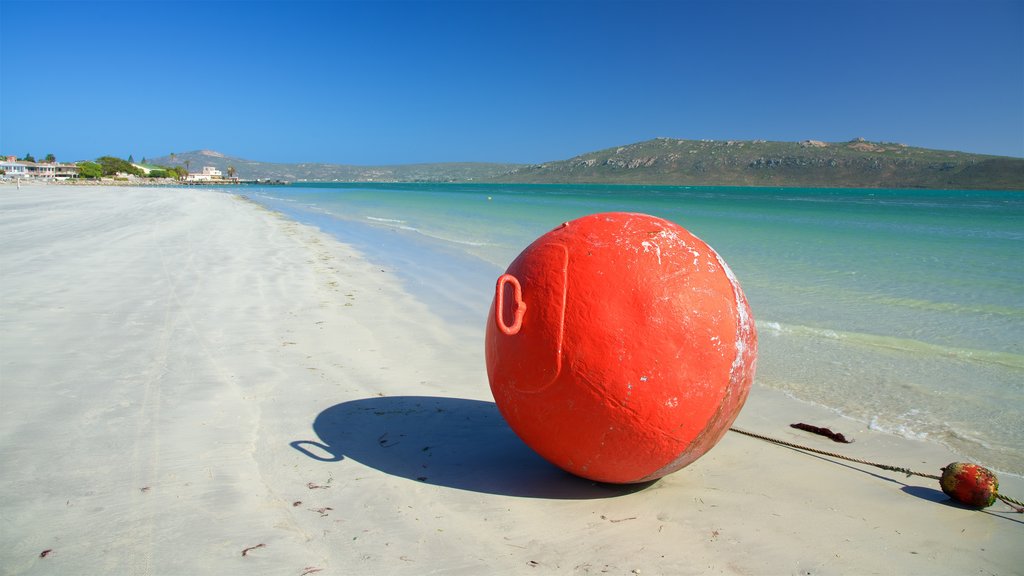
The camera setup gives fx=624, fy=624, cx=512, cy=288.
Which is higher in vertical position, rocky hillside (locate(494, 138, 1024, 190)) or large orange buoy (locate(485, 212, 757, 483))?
rocky hillside (locate(494, 138, 1024, 190))

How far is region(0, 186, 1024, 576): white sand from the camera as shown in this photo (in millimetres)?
3014

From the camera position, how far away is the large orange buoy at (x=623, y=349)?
10.5 feet

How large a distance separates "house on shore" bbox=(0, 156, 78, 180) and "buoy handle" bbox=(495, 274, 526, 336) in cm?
12242

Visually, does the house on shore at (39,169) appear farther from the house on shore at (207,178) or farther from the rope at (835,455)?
the rope at (835,455)

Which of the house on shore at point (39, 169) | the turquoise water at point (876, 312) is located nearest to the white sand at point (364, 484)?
the turquoise water at point (876, 312)

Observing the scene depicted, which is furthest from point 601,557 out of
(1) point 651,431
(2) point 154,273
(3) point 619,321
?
(2) point 154,273

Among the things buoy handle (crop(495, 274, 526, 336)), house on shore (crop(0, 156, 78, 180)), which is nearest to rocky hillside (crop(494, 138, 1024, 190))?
house on shore (crop(0, 156, 78, 180))

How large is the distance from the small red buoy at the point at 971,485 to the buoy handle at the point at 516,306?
2.72m

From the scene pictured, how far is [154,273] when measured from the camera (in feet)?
34.3

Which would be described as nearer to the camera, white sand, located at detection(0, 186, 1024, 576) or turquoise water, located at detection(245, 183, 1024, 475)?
white sand, located at detection(0, 186, 1024, 576)

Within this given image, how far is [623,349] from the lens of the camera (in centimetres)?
318

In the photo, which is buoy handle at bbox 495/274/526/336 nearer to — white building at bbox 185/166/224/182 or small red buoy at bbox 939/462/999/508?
small red buoy at bbox 939/462/999/508

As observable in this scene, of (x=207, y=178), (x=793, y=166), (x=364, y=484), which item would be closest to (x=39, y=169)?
(x=207, y=178)

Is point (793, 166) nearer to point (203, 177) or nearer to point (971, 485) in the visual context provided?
point (971, 485)
